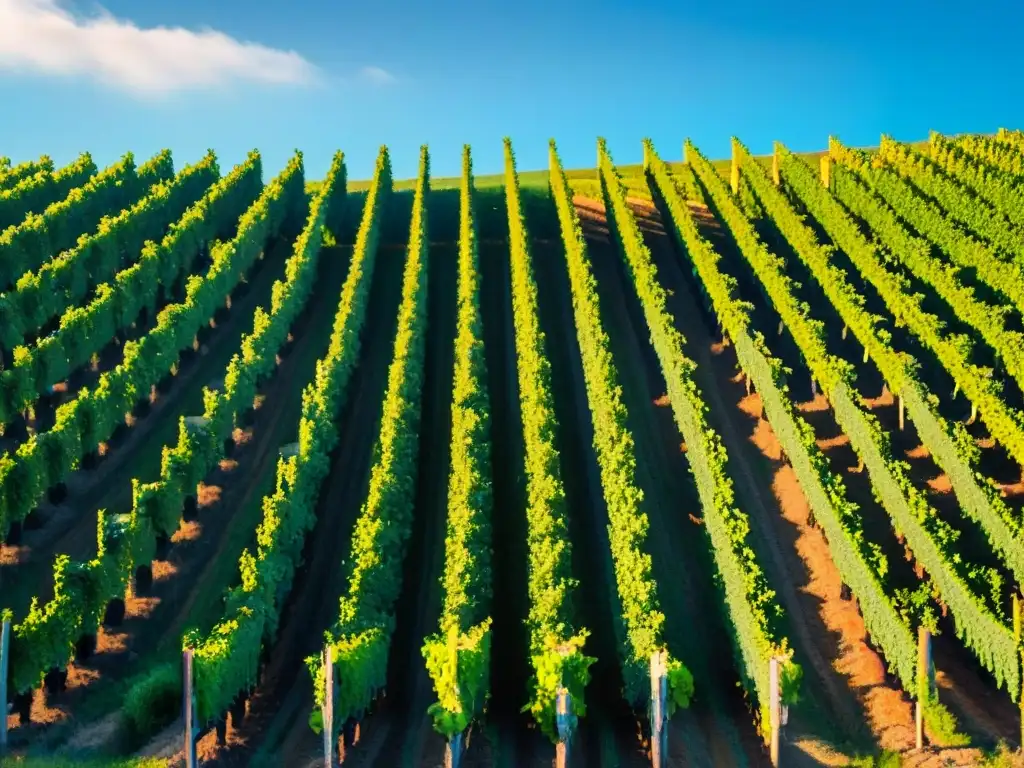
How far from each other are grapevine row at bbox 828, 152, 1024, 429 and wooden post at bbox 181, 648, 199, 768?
30114 millimetres

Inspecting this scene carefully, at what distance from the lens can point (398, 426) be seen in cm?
3938

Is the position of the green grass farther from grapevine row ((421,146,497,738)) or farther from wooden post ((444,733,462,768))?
wooden post ((444,733,462,768))

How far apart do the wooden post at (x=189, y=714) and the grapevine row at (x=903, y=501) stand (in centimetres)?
2123

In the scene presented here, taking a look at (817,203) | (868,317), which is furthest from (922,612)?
(817,203)

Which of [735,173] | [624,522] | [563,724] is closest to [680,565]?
[624,522]

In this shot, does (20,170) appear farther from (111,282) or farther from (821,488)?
(821,488)

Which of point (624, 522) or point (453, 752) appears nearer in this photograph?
point (453, 752)

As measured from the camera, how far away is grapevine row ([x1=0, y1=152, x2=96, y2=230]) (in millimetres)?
66250

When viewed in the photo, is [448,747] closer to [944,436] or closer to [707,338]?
[944,436]

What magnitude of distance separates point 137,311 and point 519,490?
2524 centimetres

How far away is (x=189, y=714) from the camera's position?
25.1 metres

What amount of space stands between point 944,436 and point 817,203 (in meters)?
32.1

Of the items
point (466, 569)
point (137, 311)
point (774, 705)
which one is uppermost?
point (137, 311)

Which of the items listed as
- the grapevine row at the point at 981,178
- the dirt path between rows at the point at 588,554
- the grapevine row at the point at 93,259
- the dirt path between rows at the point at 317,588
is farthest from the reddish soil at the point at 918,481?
the grapevine row at the point at 93,259
